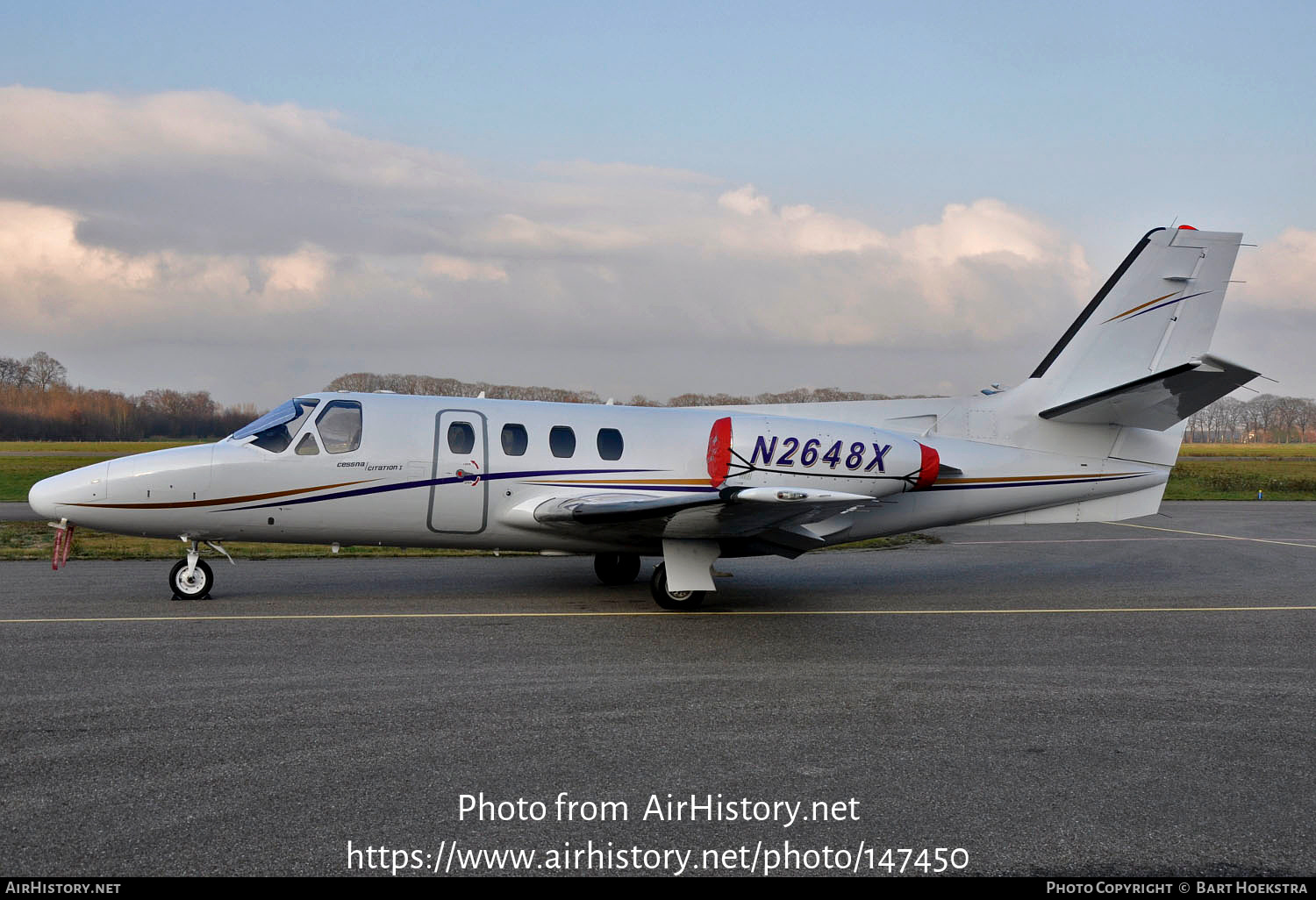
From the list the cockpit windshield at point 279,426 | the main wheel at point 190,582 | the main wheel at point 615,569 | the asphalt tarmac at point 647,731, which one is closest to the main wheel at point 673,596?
the asphalt tarmac at point 647,731

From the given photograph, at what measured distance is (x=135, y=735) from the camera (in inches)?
261

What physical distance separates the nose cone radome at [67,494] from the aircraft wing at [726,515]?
5.26m

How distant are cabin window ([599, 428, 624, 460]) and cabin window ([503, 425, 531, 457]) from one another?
0.97m

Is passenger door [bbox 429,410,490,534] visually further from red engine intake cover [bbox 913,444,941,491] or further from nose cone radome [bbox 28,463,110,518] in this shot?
red engine intake cover [bbox 913,444,941,491]

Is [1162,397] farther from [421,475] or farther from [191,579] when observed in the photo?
[191,579]

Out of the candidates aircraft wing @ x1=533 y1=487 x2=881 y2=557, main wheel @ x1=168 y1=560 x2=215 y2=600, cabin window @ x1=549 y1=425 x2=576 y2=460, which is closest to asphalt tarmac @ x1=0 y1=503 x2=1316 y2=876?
main wheel @ x1=168 y1=560 x2=215 y2=600

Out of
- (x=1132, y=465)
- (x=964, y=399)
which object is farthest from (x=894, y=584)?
(x=1132, y=465)

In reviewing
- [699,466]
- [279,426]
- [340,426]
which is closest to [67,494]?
[279,426]

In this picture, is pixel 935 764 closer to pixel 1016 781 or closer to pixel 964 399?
pixel 1016 781

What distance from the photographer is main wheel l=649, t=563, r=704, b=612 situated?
12750 millimetres

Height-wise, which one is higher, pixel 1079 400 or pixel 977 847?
pixel 1079 400

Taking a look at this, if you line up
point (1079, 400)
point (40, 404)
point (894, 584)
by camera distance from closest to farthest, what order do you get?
point (1079, 400) < point (894, 584) < point (40, 404)

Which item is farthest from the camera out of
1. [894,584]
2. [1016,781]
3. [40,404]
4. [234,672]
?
[40,404]

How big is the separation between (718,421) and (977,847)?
8806 millimetres
